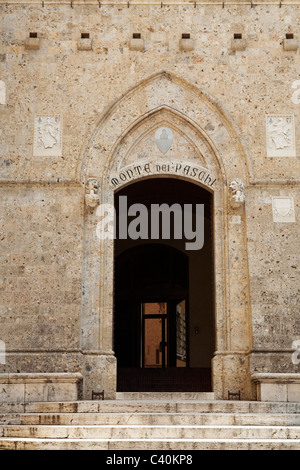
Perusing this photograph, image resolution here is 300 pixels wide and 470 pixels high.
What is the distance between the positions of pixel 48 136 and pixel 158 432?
580 centimetres

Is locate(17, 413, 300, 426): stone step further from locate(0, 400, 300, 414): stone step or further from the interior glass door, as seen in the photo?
the interior glass door

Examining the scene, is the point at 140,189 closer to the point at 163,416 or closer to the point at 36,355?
the point at 36,355

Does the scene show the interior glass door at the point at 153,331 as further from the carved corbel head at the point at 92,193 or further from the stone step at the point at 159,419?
the stone step at the point at 159,419

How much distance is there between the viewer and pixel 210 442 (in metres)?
7.57

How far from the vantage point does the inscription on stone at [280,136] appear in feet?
39.5

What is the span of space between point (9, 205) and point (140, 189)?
5.28 metres

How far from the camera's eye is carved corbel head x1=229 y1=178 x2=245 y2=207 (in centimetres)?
1173

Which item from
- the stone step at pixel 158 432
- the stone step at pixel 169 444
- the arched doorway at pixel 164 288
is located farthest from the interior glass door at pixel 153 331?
the stone step at pixel 169 444

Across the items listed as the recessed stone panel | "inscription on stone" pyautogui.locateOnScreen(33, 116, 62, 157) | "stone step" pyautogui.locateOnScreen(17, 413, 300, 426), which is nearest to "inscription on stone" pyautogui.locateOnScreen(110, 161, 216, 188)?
"inscription on stone" pyautogui.locateOnScreen(33, 116, 62, 157)

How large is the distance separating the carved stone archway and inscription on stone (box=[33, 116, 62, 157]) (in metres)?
0.52

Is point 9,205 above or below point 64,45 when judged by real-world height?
below

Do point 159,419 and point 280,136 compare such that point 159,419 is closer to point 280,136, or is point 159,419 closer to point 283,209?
point 283,209

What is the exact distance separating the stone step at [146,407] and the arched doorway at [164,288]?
7.03 m
